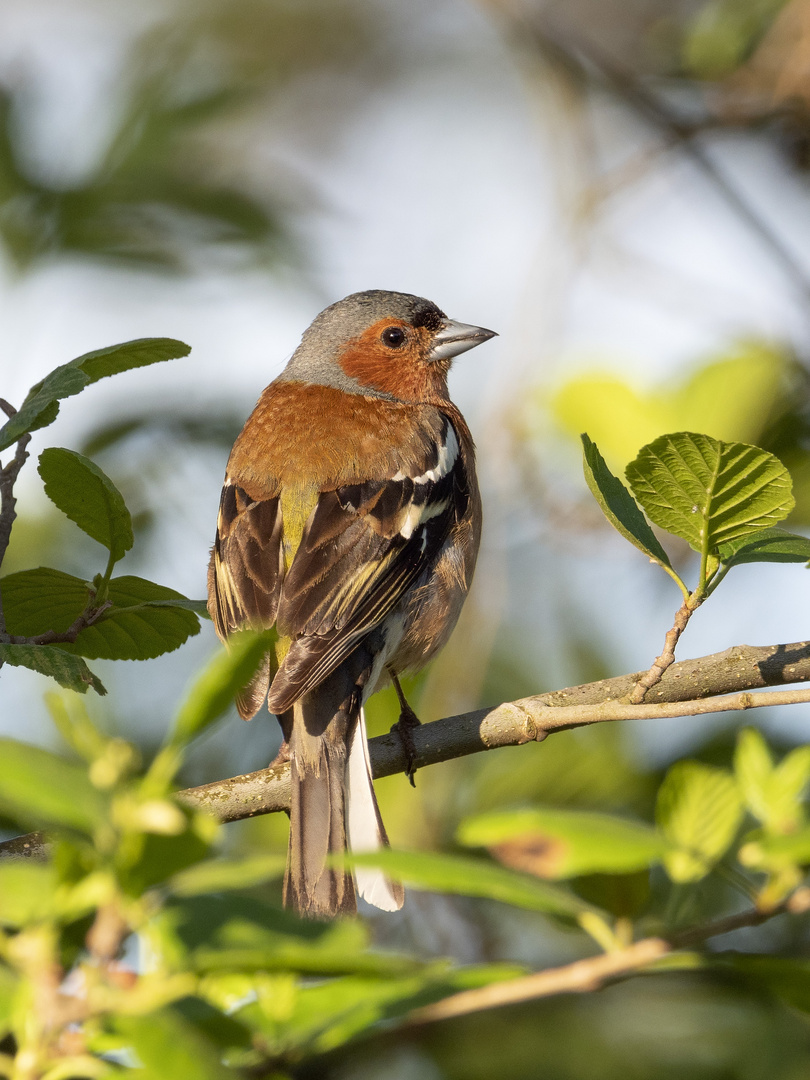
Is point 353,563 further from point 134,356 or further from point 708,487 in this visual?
point 708,487

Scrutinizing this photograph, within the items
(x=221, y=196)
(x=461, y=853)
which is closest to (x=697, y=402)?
(x=461, y=853)

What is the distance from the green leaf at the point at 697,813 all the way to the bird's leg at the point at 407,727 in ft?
6.38

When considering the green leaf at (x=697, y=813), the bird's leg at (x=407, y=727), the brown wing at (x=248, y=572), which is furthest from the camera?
the brown wing at (x=248, y=572)

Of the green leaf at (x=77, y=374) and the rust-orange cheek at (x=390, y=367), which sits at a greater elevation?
the rust-orange cheek at (x=390, y=367)

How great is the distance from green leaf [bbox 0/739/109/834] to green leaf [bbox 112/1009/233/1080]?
169mm

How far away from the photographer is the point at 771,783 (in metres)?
1.19

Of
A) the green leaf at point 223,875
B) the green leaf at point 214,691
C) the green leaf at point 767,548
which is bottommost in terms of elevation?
the green leaf at point 223,875

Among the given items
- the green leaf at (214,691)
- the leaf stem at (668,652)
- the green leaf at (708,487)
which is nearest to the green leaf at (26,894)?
the green leaf at (214,691)

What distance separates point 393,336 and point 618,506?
372cm

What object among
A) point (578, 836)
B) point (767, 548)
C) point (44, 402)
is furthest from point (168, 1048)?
point (767, 548)

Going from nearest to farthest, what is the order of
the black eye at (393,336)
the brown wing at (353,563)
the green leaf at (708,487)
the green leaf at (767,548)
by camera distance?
the green leaf at (708,487), the green leaf at (767,548), the brown wing at (353,563), the black eye at (393,336)

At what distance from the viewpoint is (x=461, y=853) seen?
11.3ft

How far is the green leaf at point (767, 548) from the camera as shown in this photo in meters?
2.11

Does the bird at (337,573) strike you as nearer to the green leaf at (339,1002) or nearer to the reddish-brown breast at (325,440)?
the reddish-brown breast at (325,440)
